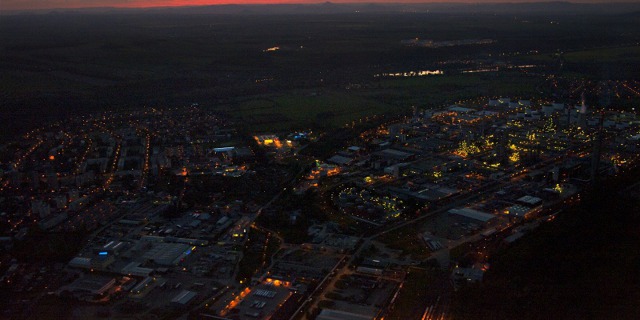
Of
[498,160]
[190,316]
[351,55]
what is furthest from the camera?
[351,55]

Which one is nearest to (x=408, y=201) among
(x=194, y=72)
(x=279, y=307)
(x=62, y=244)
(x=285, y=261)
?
(x=285, y=261)

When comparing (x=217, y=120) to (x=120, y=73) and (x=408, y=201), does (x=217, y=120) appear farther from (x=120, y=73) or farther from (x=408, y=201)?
(x=120, y=73)

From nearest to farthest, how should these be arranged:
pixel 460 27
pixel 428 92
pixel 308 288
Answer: pixel 308 288
pixel 428 92
pixel 460 27

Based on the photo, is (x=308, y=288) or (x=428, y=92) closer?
(x=308, y=288)

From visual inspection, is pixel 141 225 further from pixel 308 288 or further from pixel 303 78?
pixel 303 78

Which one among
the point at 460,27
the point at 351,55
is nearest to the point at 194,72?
the point at 351,55

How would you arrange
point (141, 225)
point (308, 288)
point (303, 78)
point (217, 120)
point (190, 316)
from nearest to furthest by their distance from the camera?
1. point (190, 316)
2. point (308, 288)
3. point (141, 225)
4. point (217, 120)
5. point (303, 78)
